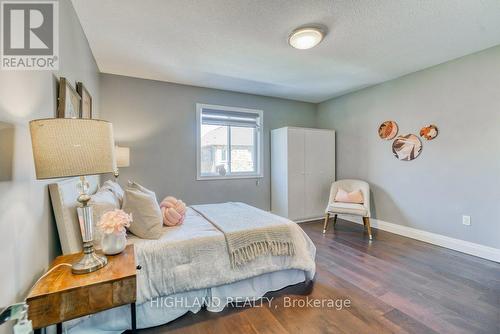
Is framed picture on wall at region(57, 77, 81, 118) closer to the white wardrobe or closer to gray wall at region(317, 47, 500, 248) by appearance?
the white wardrobe

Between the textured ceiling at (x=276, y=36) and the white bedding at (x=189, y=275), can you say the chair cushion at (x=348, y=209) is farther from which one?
the textured ceiling at (x=276, y=36)

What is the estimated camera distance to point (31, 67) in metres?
1.21

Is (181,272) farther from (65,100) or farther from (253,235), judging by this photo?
(65,100)

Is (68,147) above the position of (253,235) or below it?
above

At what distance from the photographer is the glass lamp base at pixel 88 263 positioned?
1.15 m

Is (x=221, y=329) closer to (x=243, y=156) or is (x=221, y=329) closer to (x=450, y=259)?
(x=450, y=259)

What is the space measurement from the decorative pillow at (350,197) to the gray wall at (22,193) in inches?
142

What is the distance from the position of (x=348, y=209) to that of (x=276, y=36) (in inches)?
104

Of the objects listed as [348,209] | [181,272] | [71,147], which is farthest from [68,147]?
[348,209]

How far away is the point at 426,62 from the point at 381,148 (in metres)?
1.35

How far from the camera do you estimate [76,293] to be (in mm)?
1024

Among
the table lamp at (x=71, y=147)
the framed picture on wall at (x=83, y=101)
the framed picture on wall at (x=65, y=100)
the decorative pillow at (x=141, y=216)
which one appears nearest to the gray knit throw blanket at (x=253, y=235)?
the decorative pillow at (x=141, y=216)

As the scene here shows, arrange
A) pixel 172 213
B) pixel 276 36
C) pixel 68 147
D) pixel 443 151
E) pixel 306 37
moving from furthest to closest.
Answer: pixel 443 151, pixel 276 36, pixel 306 37, pixel 172 213, pixel 68 147

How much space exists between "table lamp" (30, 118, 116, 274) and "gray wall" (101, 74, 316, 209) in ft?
8.54
